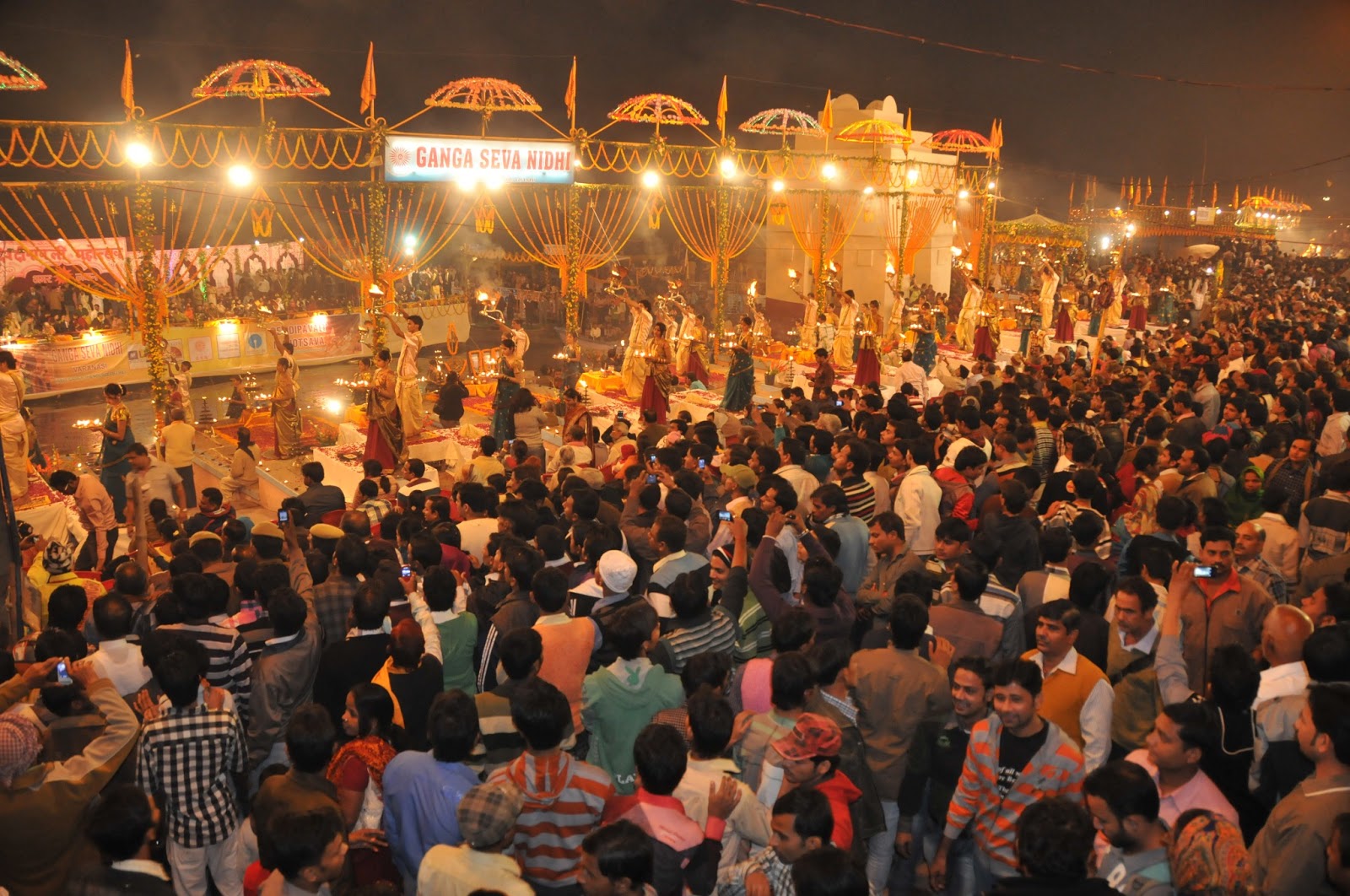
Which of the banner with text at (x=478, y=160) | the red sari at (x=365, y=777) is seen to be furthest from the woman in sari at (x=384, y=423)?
the red sari at (x=365, y=777)

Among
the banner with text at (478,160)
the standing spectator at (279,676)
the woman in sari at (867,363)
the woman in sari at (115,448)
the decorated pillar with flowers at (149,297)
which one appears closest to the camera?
the standing spectator at (279,676)

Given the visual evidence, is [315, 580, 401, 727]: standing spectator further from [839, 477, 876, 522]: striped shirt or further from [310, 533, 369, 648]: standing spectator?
[839, 477, 876, 522]: striped shirt

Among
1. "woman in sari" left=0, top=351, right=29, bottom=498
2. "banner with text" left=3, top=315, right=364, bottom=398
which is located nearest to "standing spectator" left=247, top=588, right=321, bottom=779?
"woman in sari" left=0, top=351, right=29, bottom=498

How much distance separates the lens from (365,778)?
11.6 ft

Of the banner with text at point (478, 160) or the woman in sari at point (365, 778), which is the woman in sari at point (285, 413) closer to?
the banner with text at point (478, 160)

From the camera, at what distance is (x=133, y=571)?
4.96 m

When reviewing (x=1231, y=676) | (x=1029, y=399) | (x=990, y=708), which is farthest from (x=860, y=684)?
(x=1029, y=399)

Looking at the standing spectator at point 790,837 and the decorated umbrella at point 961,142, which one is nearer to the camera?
the standing spectator at point 790,837

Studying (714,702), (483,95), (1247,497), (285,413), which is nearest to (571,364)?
(483,95)

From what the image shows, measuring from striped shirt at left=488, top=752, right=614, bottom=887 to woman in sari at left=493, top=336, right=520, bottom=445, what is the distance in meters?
8.93

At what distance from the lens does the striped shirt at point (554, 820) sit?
3.26m

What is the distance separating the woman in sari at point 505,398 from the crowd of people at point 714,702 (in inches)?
217

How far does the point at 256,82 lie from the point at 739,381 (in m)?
7.14

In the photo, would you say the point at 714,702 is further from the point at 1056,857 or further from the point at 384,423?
the point at 384,423
